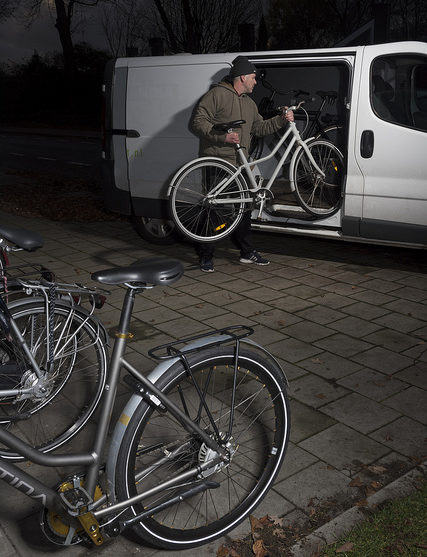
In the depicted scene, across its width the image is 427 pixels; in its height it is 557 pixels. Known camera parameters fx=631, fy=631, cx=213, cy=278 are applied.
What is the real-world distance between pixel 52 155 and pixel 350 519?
785 inches

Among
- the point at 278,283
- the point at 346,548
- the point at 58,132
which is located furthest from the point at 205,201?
the point at 58,132

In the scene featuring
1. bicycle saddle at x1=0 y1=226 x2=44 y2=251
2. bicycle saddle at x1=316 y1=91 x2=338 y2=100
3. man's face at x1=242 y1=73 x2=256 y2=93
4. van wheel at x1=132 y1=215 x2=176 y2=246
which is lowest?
van wheel at x1=132 y1=215 x2=176 y2=246

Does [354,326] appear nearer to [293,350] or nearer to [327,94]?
[293,350]

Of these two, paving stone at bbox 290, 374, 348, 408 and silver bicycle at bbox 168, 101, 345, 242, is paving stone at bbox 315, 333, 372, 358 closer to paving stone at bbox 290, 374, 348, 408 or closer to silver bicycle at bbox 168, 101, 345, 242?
paving stone at bbox 290, 374, 348, 408

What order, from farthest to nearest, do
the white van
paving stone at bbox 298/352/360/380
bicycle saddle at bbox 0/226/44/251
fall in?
the white van
paving stone at bbox 298/352/360/380
bicycle saddle at bbox 0/226/44/251

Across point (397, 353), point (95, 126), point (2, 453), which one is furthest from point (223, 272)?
point (95, 126)

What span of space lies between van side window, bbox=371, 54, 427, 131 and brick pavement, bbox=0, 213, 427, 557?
163 centimetres

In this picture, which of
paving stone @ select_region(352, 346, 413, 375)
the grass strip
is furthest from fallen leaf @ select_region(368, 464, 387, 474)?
paving stone @ select_region(352, 346, 413, 375)

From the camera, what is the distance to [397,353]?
Result: 473 cm

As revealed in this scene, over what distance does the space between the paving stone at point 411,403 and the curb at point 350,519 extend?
561 millimetres

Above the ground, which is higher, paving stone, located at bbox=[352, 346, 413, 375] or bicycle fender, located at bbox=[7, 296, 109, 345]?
bicycle fender, located at bbox=[7, 296, 109, 345]

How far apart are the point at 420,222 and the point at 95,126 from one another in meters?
32.9

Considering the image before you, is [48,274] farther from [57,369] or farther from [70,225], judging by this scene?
[70,225]

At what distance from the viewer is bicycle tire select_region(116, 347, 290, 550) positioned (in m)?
2.48
